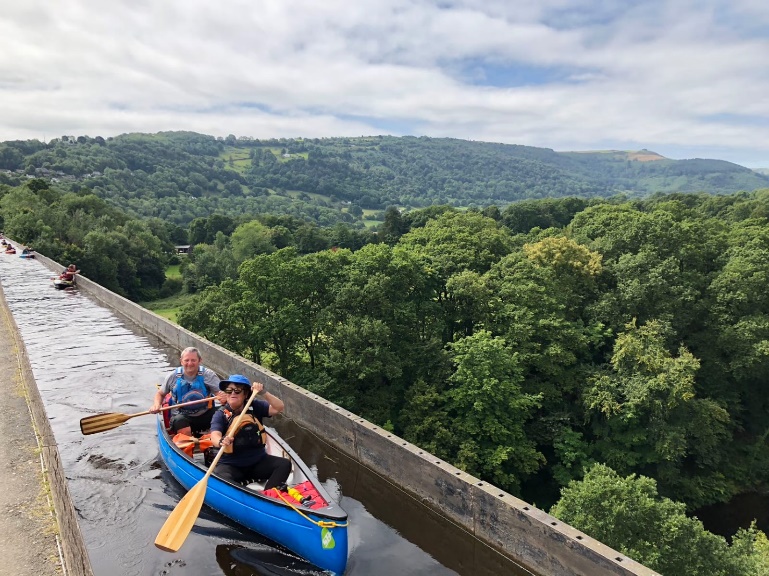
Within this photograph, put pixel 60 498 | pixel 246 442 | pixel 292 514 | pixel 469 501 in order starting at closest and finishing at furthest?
pixel 292 514, pixel 60 498, pixel 246 442, pixel 469 501

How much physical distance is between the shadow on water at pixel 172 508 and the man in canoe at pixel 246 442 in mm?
Answer: 1022

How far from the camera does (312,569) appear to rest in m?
7.64

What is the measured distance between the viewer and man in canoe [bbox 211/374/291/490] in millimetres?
8172

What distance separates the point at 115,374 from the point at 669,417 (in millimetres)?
24438

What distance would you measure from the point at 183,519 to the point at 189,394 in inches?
129

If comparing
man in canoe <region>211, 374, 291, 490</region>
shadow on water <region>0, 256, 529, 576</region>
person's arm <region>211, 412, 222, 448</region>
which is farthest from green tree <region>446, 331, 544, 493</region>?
person's arm <region>211, 412, 222, 448</region>

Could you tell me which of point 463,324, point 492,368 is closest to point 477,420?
point 492,368

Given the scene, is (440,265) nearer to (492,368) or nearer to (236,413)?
(492,368)

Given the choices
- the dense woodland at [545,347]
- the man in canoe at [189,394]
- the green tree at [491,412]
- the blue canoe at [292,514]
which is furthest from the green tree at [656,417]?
the man in canoe at [189,394]

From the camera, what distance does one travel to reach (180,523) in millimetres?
7191

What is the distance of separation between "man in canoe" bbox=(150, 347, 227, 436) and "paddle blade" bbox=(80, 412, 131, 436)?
0.80m

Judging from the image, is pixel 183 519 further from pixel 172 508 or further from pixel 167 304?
pixel 167 304

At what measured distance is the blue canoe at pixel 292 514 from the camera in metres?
7.29

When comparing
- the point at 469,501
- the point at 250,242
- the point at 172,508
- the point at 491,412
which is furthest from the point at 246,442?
the point at 250,242
